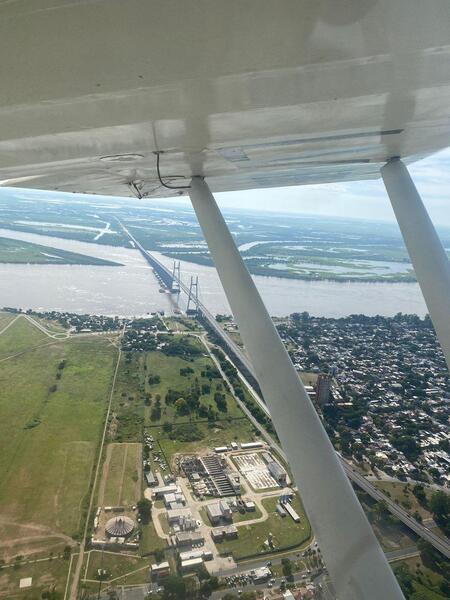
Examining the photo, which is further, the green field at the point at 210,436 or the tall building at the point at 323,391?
the tall building at the point at 323,391

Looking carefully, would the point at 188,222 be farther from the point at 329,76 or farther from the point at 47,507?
the point at 329,76

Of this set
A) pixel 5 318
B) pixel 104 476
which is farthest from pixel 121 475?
pixel 5 318

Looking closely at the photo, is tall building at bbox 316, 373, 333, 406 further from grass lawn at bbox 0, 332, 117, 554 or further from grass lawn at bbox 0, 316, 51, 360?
grass lawn at bbox 0, 316, 51, 360

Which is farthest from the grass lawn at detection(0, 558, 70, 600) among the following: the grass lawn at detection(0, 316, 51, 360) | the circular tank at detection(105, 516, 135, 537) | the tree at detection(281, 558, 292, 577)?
the grass lawn at detection(0, 316, 51, 360)

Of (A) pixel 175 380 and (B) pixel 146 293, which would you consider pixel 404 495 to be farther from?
(B) pixel 146 293

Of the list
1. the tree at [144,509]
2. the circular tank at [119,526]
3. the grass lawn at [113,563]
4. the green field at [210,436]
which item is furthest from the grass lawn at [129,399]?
the grass lawn at [113,563]

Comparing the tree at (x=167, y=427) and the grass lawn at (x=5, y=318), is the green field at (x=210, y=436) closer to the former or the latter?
the tree at (x=167, y=427)

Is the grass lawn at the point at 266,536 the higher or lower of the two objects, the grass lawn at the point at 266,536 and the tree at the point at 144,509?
the lower
